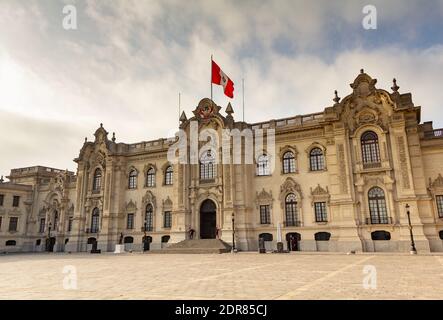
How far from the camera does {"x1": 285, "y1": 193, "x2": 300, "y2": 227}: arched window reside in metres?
33.5

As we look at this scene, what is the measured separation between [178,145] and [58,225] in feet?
69.8

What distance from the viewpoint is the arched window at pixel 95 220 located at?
4322 cm

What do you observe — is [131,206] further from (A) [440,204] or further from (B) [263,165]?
(A) [440,204]

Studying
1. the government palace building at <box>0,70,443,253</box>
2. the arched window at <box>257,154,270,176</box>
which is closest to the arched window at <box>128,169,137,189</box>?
the government palace building at <box>0,70,443,253</box>

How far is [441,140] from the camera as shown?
29375 mm

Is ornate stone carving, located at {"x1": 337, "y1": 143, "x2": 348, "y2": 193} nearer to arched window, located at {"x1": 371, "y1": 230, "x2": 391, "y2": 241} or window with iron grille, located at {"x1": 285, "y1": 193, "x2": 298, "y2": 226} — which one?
arched window, located at {"x1": 371, "y1": 230, "x2": 391, "y2": 241}

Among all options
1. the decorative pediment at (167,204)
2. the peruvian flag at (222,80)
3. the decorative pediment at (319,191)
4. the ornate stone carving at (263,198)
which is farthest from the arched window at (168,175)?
the decorative pediment at (319,191)

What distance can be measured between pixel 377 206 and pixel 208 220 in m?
16.8

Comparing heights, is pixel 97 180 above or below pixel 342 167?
above

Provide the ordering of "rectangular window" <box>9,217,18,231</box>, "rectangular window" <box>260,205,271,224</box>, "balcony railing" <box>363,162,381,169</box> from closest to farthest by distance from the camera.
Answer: "balcony railing" <box>363,162,381,169</box>, "rectangular window" <box>260,205,271,224</box>, "rectangular window" <box>9,217,18,231</box>

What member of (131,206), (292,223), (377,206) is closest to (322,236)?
(292,223)

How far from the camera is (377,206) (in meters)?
30.0

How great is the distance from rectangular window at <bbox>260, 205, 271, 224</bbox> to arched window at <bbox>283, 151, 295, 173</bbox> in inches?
168
